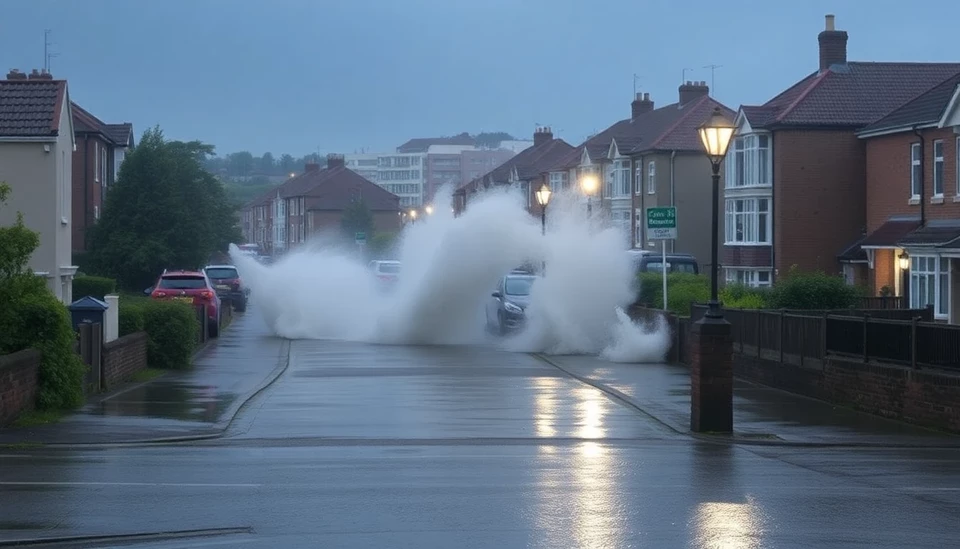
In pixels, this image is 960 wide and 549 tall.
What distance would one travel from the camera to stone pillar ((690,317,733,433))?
1723cm

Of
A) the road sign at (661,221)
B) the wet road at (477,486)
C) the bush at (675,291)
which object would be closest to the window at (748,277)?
the bush at (675,291)

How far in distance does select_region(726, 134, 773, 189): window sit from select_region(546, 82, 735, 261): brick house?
268 inches

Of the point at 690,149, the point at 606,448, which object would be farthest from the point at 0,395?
the point at 690,149

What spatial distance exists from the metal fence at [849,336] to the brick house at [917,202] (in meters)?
11.5

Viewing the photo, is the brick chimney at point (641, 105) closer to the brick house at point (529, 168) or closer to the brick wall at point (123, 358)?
the brick house at point (529, 168)

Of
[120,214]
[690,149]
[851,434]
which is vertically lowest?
[851,434]

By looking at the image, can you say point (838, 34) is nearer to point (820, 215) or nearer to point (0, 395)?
point (820, 215)

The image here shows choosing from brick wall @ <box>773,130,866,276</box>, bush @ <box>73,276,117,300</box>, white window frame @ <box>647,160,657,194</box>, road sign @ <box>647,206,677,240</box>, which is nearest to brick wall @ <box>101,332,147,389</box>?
bush @ <box>73,276,117,300</box>

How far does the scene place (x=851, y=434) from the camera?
1741 centimetres

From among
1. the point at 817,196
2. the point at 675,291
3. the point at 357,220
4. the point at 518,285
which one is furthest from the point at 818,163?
the point at 357,220

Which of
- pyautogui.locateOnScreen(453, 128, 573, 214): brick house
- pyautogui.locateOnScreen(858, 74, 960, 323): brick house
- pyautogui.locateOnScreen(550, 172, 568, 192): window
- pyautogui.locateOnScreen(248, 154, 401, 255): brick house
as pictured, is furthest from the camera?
pyautogui.locateOnScreen(248, 154, 401, 255): brick house

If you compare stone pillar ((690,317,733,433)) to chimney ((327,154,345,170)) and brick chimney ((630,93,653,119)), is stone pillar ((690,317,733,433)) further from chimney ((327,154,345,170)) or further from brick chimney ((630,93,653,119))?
chimney ((327,154,345,170))

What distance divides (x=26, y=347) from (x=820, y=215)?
1394 inches

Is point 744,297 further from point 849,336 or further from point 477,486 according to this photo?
point 477,486
